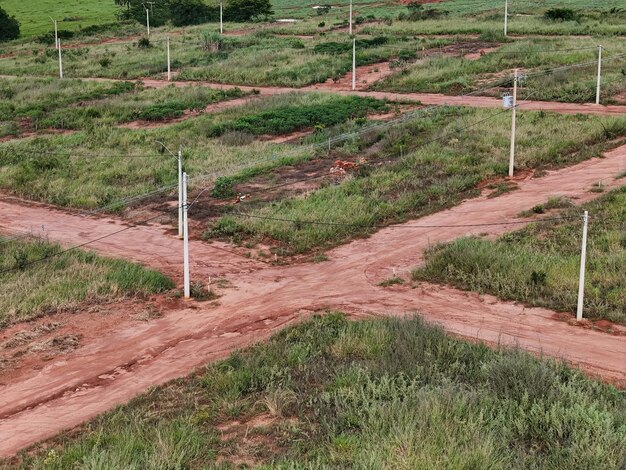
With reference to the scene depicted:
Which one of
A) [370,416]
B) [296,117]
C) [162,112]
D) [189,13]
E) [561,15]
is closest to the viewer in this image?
[370,416]

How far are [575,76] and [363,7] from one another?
57.1 m

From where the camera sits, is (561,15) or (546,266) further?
(561,15)

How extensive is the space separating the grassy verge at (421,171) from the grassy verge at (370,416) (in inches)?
343

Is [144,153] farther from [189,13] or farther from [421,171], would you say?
[189,13]

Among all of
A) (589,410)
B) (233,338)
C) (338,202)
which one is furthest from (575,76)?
(589,410)

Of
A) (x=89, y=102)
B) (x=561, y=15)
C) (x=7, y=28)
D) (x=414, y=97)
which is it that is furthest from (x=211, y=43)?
(x=7, y=28)

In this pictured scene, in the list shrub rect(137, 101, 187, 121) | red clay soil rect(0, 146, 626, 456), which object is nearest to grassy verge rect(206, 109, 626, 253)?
red clay soil rect(0, 146, 626, 456)

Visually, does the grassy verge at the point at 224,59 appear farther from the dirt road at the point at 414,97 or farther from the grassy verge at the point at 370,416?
the grassy verge at the point at 370,416

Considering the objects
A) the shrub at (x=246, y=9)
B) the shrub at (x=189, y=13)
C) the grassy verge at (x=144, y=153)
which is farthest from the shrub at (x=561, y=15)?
the shrub at (x=189, y=13)

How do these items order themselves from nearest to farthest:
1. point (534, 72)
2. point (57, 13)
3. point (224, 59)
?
point (534, 72)
point (224, 59)
point (57, 13)

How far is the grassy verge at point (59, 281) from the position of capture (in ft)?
49.0

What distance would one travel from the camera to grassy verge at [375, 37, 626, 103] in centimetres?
3597

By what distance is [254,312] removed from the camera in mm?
15031

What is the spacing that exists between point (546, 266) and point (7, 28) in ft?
272
